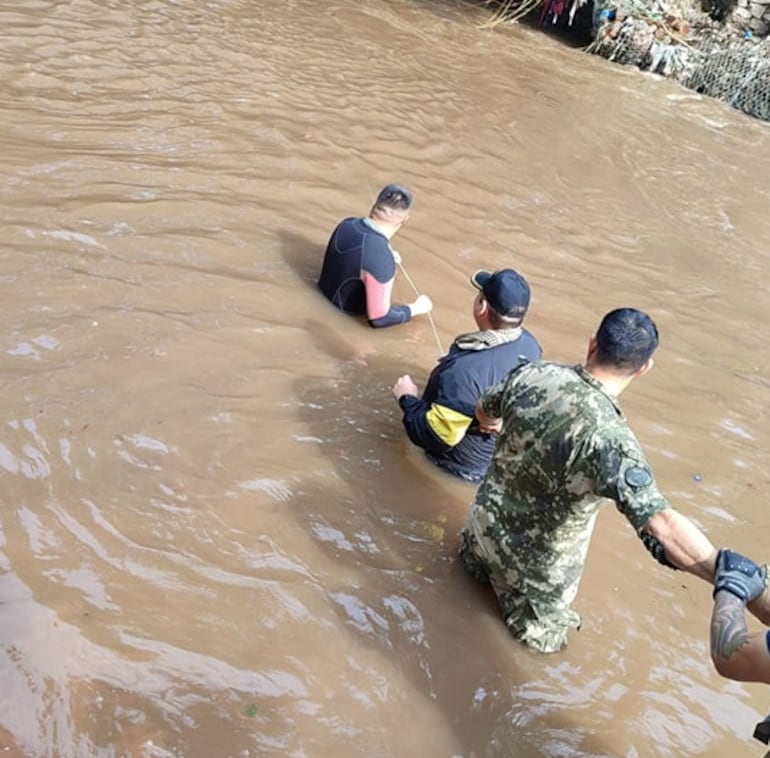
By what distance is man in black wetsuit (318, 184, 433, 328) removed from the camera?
500cm

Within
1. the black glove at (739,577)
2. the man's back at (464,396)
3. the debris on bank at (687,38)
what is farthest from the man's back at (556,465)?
the debris on bank at (687,38)

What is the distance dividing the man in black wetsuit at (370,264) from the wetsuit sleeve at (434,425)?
1.10 metres

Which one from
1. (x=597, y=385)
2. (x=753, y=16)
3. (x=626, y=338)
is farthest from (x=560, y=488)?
(x=753, y=16)

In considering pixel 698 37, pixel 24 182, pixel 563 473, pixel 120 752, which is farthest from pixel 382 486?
pixel 698 37

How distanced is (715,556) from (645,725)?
1137 mm

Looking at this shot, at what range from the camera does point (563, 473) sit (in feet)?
9.71

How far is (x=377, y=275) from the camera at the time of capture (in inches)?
196

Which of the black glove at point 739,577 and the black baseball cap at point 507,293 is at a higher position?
the black baseball cap at point 507,293

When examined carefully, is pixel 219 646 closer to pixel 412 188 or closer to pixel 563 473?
pixel 563 473

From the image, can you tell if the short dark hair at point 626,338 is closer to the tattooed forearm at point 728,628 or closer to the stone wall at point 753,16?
the tattooed forearm at point 728,628

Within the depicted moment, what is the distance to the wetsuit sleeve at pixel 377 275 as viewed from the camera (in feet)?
16.4

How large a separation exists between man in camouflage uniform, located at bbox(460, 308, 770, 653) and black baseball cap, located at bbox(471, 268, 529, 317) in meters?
0.53

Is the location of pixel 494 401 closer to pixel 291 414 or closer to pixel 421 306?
pixel 291 414

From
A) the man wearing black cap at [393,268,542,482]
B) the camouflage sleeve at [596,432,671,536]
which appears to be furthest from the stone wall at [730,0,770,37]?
the camouflage sleeve at [596,432,671,536]
